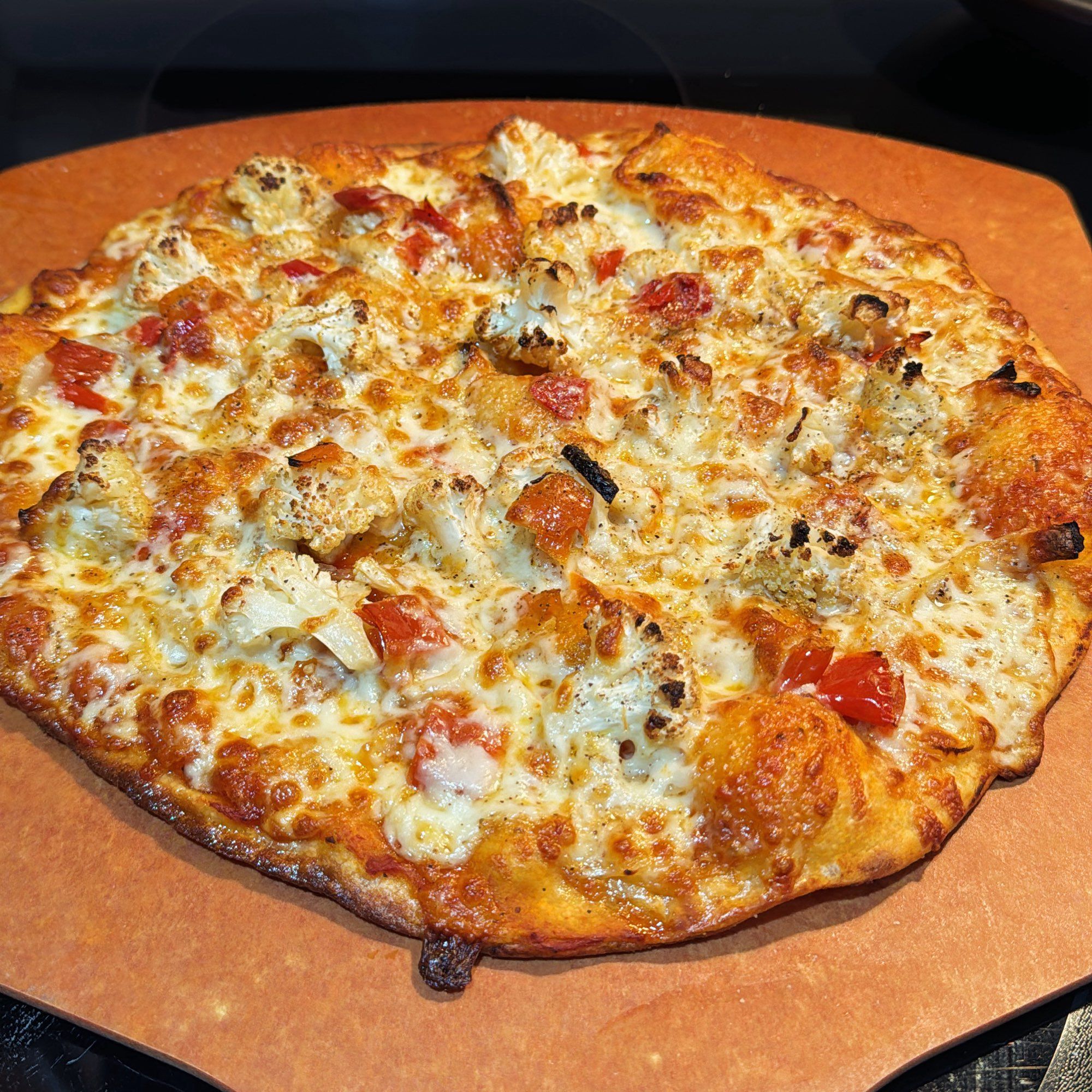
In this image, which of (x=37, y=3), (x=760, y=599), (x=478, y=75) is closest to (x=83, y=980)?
(x=760, y=599)

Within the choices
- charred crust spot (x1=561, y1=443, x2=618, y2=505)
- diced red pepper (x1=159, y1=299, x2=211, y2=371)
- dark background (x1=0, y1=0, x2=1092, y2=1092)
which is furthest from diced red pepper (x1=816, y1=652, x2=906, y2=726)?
dark background (x1=0, y1=0, x2=1092, y2=1092)

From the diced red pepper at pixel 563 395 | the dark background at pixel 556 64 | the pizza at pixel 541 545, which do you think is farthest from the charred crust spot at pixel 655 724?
the dark background at pixel 556 64

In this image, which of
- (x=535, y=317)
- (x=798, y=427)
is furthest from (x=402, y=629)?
(x=798, y=427)

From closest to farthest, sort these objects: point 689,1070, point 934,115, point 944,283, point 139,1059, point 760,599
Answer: point 689,1070 < point 139,1059 < point 760,599 < point 944,283 < point 934,115

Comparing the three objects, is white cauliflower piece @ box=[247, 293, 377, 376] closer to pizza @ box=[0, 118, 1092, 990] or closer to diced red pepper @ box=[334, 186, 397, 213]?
pizza @ box=[0, 118, 1092, 990]

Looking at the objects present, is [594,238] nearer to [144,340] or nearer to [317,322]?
[317,322]

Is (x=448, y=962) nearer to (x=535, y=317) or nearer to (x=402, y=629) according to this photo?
(x=402, y=629)

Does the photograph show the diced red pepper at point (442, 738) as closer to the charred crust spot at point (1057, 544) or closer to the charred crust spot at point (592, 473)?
the charred crust spot at point (592, 473)
